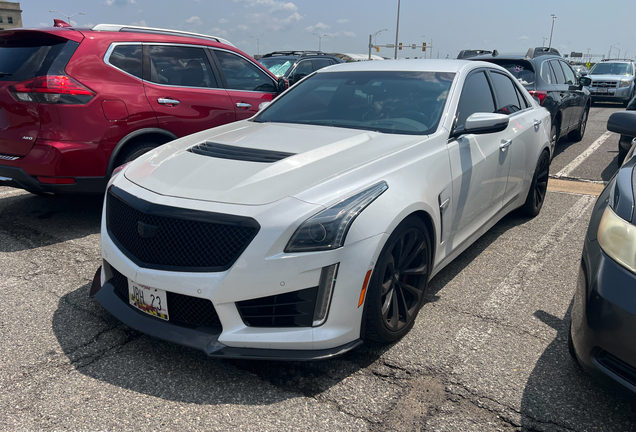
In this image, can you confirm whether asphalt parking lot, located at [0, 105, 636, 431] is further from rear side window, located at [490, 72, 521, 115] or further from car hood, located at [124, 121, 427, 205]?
rear side window, located at [490, 72, 521, 115]

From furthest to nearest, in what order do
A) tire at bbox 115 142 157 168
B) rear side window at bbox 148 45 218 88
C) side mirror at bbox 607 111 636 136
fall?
rear side window at bbox 148 45 218 88, tire at bbox 115 142 157 168, side mirror at bbox 607 111 636 136

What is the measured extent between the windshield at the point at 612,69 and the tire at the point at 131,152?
67.8 ft

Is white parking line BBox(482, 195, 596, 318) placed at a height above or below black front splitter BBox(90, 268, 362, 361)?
below

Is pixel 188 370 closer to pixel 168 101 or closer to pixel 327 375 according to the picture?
pixel 327 375

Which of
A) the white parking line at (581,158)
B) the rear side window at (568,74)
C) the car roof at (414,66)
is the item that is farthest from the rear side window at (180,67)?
the rear side window at (568,74)

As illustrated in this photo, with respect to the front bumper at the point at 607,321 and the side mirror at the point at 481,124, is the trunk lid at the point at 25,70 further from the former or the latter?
the front bumper at the point at 607,321

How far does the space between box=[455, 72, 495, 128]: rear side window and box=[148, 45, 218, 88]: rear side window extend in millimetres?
2980

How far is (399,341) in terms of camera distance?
9.58 ft

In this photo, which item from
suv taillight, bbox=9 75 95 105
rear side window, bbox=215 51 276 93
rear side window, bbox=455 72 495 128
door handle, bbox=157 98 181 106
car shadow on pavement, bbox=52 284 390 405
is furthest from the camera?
rear side window, bbox=215 51 276 93

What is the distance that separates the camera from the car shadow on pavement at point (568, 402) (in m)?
2.24

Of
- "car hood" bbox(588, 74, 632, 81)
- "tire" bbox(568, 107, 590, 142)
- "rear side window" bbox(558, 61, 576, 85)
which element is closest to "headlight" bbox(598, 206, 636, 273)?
"rear side window" bbox(558, 61, 576, 85)

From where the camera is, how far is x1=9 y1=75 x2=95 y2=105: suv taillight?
423cm

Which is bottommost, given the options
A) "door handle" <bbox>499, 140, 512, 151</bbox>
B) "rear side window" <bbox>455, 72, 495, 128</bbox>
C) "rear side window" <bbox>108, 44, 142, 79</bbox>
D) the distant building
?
"door handle" <bbox>499, 140, 512, 151</bbox>

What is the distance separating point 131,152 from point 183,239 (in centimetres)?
274
